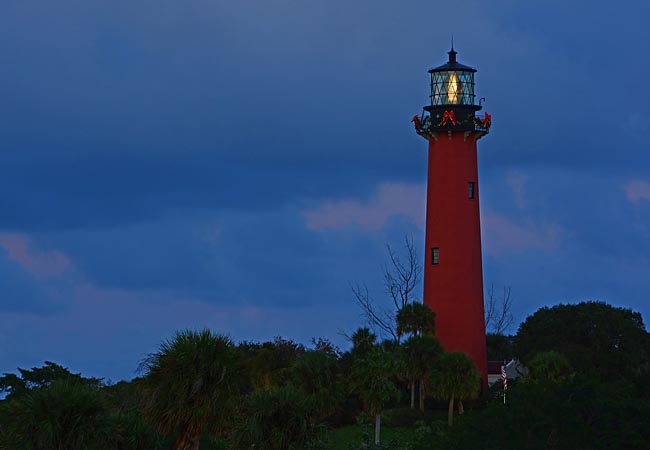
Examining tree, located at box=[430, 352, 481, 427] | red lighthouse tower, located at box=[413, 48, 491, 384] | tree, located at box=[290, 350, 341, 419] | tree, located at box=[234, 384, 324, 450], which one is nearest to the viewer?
tree, located at box=[234, 384, 324, 450]

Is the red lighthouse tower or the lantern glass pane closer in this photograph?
the red lighthouse tower

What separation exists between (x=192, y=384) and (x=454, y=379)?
32.6m

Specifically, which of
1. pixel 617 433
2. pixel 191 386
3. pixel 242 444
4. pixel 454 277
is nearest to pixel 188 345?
pixel 191 386

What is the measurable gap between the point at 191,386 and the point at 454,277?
123 ft

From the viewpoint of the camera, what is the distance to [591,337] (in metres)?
77.3

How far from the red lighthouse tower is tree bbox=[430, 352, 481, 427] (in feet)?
14.7

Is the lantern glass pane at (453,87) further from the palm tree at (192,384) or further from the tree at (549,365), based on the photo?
the palm tree at (192,384)

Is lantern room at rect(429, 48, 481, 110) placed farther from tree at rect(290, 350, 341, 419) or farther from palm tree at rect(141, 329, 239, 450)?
palm tree at rect(141, 329, 239, 450)

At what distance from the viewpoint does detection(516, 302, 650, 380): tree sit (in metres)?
74.1

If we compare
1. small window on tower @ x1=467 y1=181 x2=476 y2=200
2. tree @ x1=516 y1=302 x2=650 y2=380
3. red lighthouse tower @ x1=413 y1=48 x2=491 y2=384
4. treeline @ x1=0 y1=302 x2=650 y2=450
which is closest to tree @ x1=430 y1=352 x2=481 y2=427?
treeline @ x1=0 y1=302 x2=650 y2=450

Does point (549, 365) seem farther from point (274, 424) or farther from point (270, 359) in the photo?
point (274, 424)

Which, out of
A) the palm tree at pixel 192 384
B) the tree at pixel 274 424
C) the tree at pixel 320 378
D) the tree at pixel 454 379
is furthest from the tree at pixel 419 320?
the palm tree at pixel 192 384

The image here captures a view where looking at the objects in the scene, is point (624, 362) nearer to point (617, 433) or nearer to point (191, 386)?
point (617, 433)

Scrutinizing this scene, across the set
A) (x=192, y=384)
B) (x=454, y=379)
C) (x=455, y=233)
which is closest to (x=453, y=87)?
(x=455, y=233)
